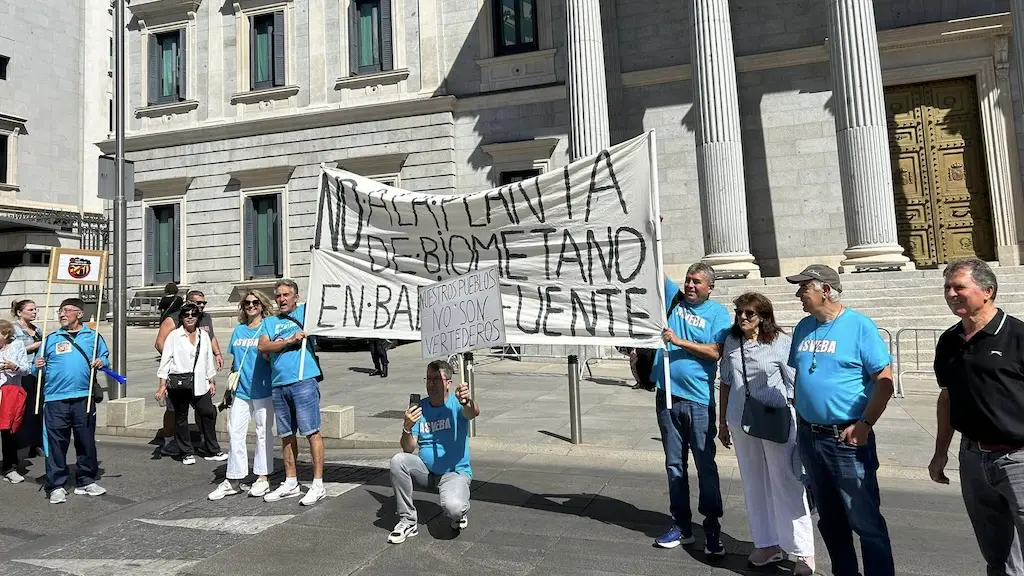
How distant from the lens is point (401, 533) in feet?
14.8

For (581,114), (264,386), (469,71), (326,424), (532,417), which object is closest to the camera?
(264,386)

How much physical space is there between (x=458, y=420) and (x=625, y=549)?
1.51m

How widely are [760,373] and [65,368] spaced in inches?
241

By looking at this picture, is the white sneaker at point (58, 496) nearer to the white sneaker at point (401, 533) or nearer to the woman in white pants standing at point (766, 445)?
the white sneaker at point (401, 533)

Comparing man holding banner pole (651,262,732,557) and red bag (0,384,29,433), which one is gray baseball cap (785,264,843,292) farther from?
red bag (0,384,29,433)

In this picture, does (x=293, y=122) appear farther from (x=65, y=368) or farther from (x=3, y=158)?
(x=3, y=158)

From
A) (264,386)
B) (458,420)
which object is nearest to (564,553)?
(458,420)

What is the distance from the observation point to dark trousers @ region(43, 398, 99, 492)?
5934 millimetres

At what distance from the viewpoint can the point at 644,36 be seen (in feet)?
65.5

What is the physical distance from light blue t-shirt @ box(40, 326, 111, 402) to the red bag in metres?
0.92

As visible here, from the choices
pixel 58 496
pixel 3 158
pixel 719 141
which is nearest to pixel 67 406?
pixel 58 496

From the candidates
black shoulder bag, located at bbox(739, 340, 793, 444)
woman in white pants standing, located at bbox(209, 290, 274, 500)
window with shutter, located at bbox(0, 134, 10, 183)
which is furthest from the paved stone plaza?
window with shutter, located at bbox(0, 134, 10, 183)

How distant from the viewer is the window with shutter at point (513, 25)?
821 inches

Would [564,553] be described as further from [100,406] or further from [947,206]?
[947,206]
